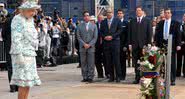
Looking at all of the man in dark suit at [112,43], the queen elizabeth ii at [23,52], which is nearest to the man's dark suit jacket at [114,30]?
the man in dark suit at [112,43]

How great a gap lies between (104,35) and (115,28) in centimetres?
38

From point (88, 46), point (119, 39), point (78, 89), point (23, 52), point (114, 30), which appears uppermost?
point (114, 30)

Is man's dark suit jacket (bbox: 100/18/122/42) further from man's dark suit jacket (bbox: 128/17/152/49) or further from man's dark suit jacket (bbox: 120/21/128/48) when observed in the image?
man's dark suit jacket (bbox: 128/17/152/49)

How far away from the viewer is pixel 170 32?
1312cm

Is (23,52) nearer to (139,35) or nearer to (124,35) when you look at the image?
(139,35)

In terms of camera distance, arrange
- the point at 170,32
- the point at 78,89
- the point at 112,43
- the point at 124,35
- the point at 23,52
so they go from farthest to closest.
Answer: the point at 124,35
the point at 112,43
the point at 170,32
the point at 78,89
the point at 23,52

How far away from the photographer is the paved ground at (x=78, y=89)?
35.8 feet

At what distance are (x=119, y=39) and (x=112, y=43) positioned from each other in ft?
0.78

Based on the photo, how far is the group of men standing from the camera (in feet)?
43.2

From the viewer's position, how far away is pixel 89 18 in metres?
14.0

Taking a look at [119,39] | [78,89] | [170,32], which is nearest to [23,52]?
[78,89]

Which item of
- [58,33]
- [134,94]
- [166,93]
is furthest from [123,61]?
[58,33]

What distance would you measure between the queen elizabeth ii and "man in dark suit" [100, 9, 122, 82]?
480 cm

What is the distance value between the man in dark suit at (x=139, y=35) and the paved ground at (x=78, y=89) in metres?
0.77
